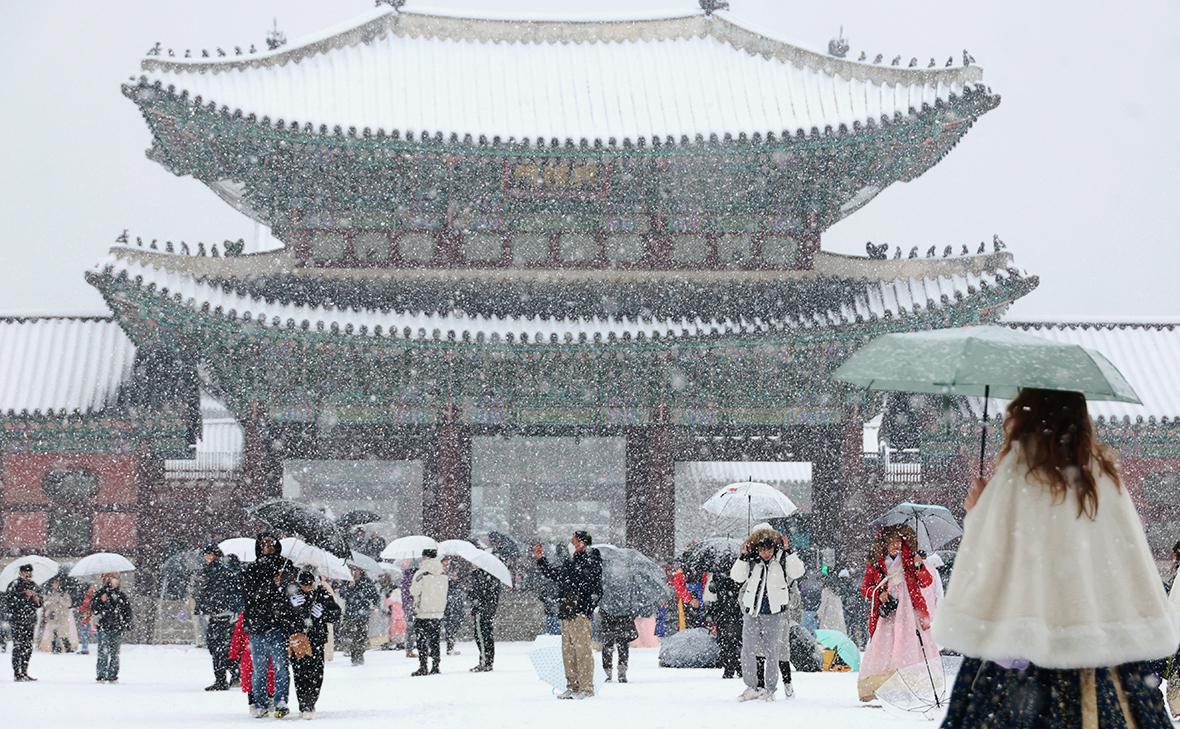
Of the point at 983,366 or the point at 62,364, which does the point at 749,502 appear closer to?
the point at 983,366

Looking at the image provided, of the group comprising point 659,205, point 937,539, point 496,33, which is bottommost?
point 937,539

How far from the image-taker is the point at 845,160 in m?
22.1

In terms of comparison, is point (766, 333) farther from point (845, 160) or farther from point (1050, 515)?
point (1050, 515)

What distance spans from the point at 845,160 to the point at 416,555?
8000 mm

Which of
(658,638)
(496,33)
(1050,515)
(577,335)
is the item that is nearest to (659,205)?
(577,335)

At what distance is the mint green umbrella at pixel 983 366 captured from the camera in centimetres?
671

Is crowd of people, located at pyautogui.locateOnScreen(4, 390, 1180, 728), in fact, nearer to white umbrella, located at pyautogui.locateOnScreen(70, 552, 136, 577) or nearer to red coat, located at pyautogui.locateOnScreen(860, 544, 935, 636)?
red coat, located at pyautogui.locateOnScreen(860, 544, 935, 636)

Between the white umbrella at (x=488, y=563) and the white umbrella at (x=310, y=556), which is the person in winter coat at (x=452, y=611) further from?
the white umbrella at (x=310, y=556)

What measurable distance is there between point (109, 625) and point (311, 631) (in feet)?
17.2

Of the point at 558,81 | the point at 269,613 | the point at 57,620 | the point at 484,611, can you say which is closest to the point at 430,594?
the point at 484,611

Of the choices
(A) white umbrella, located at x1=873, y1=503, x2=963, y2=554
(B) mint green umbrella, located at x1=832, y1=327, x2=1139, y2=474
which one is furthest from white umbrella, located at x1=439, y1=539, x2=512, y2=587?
(B) mint green umbrella, located at x1=832, y1=327, x2=1139, y2=474

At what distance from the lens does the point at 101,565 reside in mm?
21125

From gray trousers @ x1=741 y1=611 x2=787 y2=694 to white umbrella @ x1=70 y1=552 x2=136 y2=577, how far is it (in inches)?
409

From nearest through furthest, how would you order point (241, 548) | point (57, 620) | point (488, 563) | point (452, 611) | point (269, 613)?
point (269, 613), point (488, 563), point (241, 548), point (452, 611), point (57, 620)
